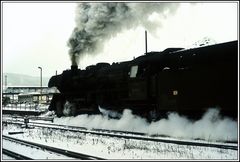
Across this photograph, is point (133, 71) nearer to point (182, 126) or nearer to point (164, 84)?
point (164, 84)

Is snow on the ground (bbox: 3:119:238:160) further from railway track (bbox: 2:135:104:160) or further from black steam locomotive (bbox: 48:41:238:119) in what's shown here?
black steam locomotive (bbox: 48:41:238:119)

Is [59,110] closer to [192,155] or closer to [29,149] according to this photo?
[29,149]

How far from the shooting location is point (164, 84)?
13.4 metres

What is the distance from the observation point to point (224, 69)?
11016 mm

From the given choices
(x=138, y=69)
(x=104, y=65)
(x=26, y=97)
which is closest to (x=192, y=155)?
(x=138, y=69)

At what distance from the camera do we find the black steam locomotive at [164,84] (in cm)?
1119

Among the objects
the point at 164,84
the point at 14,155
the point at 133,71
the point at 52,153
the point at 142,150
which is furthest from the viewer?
the point at 133,71

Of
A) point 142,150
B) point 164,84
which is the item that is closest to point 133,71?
point 164,84

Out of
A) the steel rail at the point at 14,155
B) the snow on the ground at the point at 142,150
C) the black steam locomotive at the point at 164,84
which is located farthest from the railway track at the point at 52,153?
the black steam locomotive at the point at 164,84

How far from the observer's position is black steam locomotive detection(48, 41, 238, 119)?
1119 cm

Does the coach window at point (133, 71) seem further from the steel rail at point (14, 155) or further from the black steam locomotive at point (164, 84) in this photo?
the steel rail at point (14, 155)

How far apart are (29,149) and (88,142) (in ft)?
7.16

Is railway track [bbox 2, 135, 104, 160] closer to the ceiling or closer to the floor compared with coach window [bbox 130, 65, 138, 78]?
closer to the floor

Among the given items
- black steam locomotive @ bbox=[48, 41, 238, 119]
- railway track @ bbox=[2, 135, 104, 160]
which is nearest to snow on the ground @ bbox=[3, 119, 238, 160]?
railway track @ bbox=[2, 135, 104, 160]
